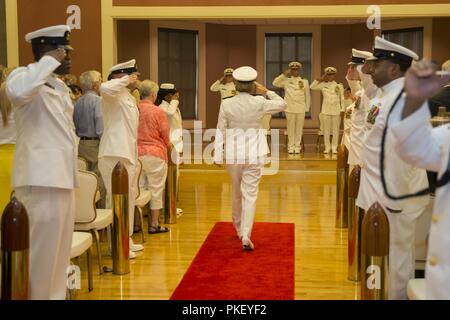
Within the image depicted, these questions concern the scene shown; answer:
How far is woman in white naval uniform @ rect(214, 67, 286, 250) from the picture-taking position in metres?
5.83

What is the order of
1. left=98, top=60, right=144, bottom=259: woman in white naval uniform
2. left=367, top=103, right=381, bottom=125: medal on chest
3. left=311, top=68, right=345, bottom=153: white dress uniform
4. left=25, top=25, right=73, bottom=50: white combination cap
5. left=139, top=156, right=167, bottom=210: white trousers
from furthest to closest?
left=311, top=68, right=345, bottom=153: white dress uniform < left=139, top=156, right=167, bottom=210: white trousers < left=98, top=60, right=144, bottom=259: woman in white naval uniform < left=367, top=103, right=381, bottom=125: medal on chest < left=25, top=25, right=73, bottom=50: white combination cap

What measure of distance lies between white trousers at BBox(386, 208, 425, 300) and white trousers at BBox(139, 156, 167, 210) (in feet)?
11.0

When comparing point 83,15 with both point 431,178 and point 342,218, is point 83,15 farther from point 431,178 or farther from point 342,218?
point 431,178

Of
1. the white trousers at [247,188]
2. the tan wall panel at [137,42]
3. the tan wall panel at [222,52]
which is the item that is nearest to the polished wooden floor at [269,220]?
the white trousers at [247,188]

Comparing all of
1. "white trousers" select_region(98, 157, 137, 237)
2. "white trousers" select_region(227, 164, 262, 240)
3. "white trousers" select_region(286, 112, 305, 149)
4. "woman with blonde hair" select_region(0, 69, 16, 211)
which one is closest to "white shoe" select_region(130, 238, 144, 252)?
"white trousers" select_region(98, 157, 137, 237)

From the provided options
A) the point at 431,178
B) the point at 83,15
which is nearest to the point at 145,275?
the point at 431,178

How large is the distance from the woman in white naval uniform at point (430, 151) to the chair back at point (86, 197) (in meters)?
3.02

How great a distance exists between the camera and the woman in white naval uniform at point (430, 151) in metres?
2.04

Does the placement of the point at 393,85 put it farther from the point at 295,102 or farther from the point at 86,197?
the point at 295,102

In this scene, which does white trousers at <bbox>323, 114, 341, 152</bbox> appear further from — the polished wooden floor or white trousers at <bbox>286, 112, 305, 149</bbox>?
the polished wooden floor

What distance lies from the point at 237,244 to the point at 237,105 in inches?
52.7

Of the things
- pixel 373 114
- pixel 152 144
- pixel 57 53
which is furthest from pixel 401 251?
pixel 152 144

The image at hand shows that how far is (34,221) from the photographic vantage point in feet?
11.5

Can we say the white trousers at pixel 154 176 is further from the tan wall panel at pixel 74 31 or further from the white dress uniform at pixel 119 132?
the tan wall panel at pixel 74 31
